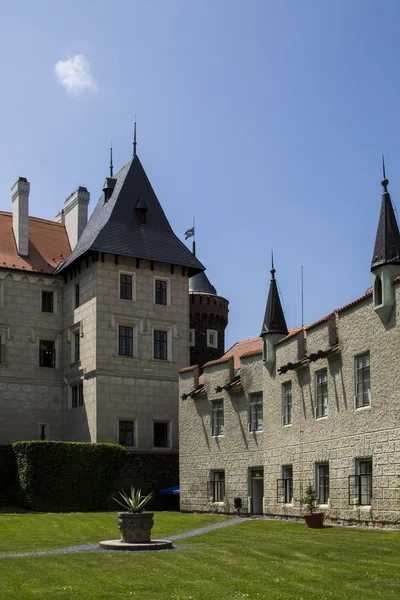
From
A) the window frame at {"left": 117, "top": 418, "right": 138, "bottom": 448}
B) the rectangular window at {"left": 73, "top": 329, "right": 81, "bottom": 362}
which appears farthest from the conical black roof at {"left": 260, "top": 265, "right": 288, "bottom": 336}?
the rectangular window at {"left": 73, "top": 329, "right": 81, "bottom": 362}

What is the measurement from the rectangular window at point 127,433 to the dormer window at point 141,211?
39.8 ft

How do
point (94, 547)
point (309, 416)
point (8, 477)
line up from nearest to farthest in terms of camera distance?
point (94, 547)
point (309, 416)
point (8, 477)

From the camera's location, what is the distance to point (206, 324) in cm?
6175

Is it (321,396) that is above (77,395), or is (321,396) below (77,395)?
below

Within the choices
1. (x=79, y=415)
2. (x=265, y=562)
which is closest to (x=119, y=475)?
(x=79, y=415)

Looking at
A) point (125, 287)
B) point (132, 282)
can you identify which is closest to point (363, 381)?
point (125, 287)

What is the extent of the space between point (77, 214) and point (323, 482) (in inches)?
1215

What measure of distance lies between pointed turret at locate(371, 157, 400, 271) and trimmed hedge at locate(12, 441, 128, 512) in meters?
21.6

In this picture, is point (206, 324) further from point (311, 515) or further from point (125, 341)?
point (311, 515)

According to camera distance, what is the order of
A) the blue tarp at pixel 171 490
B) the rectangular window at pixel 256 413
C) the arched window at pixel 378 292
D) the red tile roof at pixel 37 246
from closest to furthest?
the arched window at pixel 378 292 < the rectangular window at pixel 256 413 < the blue tarp at pixel 171 490 < the red tile roof at pixel 37 246

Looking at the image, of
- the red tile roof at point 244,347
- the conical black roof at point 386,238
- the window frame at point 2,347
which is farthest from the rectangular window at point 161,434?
the conical black roof at point 386,238

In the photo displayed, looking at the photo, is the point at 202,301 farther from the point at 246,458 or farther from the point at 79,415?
the point at 246,458

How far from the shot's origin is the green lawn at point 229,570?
1470cm

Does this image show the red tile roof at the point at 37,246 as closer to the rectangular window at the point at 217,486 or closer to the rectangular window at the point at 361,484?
the rectangular window at the point at 217,486
